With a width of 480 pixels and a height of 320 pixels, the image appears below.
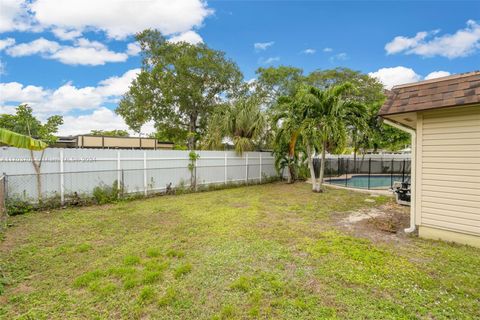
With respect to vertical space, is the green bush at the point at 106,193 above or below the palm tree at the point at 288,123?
below

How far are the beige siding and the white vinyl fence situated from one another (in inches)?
309

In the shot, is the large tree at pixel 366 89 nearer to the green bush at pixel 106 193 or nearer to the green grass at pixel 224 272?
the green grass at pixel 224 272

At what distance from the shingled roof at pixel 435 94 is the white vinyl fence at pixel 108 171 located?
743 cm

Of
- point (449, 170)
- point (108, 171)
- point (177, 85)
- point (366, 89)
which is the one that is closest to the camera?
point (449, 170)

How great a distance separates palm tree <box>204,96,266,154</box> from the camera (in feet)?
40.0

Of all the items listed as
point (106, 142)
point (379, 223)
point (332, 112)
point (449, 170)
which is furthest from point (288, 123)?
point (106, 142)

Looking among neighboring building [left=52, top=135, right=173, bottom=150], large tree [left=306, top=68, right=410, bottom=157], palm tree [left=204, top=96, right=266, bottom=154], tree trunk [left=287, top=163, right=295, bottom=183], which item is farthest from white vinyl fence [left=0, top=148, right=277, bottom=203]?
large tree [left=306, top=68, right=410, bottom=157]

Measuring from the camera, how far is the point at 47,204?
22.1 ft

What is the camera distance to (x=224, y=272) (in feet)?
10.6

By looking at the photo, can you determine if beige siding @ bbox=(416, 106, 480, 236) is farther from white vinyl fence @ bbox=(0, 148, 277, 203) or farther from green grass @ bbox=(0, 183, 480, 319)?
white vinyl fence @ bbox=(0, 148, 277, 203)

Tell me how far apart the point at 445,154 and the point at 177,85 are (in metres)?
19.2

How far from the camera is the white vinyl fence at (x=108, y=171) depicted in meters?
6.39

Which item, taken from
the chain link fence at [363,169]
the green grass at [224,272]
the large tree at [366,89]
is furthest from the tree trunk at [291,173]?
the green grass at [224,272]

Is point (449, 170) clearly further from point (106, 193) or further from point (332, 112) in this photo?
point (106, 193)
